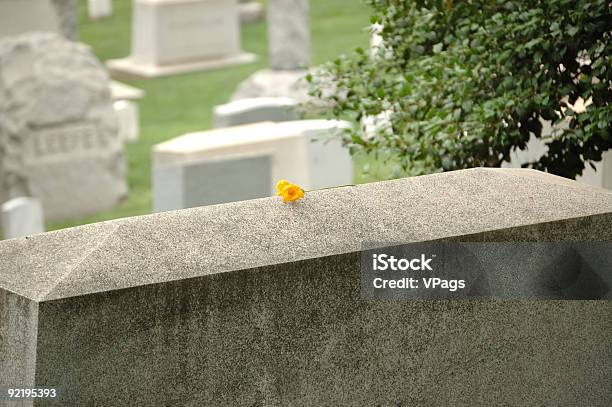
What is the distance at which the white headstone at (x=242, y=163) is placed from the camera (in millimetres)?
7906

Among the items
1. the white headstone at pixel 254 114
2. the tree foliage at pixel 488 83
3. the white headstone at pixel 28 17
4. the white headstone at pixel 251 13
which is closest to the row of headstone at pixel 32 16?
the white headstone at pixel 28 17

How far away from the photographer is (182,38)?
15.8 m

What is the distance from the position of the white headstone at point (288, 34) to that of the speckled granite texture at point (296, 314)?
9631mm

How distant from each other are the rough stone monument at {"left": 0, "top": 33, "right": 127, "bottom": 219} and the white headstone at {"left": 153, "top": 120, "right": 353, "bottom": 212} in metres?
2.08

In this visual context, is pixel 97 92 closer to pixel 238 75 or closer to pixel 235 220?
pixel 238 75

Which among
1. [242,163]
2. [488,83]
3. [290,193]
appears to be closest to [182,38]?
[242,163]

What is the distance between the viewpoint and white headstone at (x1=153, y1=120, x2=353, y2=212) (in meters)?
7.91

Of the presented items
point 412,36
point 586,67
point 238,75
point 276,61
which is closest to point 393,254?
point 586,67

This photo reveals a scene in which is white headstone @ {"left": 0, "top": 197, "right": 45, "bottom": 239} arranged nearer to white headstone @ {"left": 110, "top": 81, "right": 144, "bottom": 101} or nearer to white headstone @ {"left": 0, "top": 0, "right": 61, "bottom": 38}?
white headstone @ {"left": 110, "top": 81, "right": 144, "bottom": 101}

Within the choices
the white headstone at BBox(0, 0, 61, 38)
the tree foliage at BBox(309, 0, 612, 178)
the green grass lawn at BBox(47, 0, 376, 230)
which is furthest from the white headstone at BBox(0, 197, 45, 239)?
the white headstone at BBox(0, 0, 61, 38)

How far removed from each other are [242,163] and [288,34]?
18.0ft

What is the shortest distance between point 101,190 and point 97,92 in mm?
950

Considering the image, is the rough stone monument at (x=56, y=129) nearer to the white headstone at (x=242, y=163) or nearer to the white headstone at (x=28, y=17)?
the white headstone at (x=242, y=163)

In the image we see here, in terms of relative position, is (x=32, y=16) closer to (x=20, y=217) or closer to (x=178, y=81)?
(x=178, y=81)
